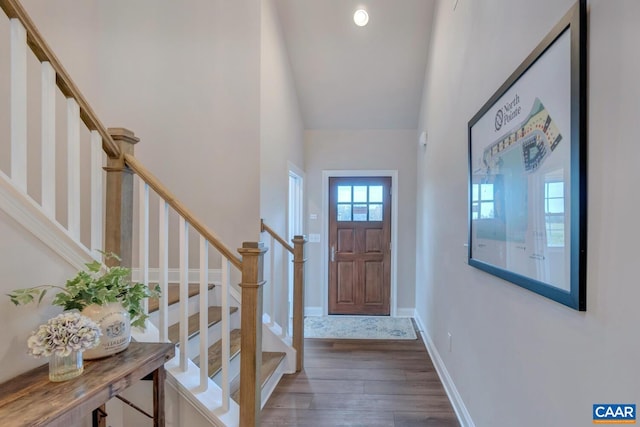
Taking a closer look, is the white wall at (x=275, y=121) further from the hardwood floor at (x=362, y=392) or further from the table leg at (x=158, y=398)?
the table leg at (x=158, y=398)

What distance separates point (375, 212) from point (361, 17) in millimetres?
2421

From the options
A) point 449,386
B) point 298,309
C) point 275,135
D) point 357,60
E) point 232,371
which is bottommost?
point 449,386

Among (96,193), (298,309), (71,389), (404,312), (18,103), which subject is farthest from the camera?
(404,312)

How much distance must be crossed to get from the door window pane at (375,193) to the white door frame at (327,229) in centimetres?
17

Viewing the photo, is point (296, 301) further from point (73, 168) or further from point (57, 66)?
point (57, 66)

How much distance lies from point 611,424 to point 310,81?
3.96 metres

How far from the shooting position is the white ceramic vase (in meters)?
1.34

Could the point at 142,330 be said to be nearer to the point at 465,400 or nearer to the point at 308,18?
the point at 465,400

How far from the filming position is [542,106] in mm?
1216

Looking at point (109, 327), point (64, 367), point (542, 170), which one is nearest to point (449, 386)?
point (542, 170)

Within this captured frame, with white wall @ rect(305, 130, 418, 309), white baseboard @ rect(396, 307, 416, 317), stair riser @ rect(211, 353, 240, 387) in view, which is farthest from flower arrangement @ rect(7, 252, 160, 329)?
white baseboard @ rect(396, 307, 416, 317)

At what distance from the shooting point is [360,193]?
15.9ft

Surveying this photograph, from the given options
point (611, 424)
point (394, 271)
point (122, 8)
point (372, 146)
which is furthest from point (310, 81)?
point (611, 424)

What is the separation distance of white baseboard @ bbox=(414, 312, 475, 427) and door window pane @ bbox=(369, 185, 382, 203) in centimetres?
187
